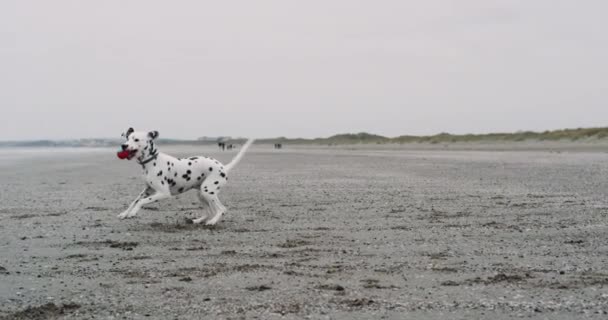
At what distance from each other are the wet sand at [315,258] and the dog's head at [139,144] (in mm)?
1133

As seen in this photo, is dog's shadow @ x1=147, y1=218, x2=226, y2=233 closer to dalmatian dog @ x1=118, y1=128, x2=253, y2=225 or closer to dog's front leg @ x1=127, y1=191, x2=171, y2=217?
dalmatian dog @ x1=118, y1=128, x2=253, y2=225

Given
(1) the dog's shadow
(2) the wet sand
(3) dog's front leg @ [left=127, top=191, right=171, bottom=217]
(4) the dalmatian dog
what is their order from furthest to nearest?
(4) the dalmatian dog, (3) dog's front leg @ [left=127, top=191, right=171, bottom=217], (1) the dog's shadow, (2) the wet sand

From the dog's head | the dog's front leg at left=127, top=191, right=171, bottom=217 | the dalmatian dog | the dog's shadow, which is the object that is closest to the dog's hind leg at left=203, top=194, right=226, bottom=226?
the dalmatian dog

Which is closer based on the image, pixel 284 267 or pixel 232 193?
pixel 284 267

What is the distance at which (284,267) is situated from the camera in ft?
22.7

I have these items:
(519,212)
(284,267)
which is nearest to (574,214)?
(519,212)

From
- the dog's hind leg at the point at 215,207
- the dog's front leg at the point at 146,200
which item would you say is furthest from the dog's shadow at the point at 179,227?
the dog's front leg at the point at 146,200

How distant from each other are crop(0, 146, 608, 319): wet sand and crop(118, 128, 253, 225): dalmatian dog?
0.38m

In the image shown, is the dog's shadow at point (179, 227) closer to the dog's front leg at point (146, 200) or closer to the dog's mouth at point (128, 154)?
the dog's front leg at point (146, 200)

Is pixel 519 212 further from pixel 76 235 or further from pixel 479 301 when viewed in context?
pixel 76 235

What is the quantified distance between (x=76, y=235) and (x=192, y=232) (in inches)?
65.0

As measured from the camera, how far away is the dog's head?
10.4 m

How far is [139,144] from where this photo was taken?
10492 millimetres

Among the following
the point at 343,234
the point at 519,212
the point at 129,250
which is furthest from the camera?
the point at 519,212
